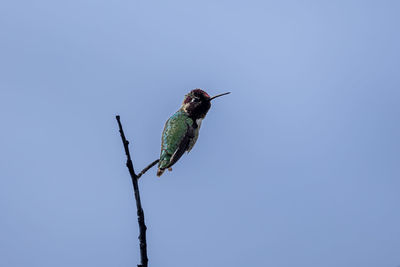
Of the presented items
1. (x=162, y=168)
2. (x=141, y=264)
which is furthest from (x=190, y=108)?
(x=141, y=264)

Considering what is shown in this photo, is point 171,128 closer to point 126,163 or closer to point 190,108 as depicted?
point 190,108

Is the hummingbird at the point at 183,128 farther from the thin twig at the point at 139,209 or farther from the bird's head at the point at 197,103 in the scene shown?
the thin twig at the point at 139,209

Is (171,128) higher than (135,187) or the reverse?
higher

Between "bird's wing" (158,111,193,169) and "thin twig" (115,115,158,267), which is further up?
"bird's wing" (158,111,193,169)

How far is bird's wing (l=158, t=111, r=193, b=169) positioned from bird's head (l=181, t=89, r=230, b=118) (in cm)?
21

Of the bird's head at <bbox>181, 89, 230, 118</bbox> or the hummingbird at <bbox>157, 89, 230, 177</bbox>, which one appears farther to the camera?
the bird's head at <bbox>181, 89, 230, 118</bbox>

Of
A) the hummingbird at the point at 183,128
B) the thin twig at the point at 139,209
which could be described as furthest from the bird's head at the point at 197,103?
the thin twig at the point at 139,209

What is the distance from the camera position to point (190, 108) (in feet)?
25.2

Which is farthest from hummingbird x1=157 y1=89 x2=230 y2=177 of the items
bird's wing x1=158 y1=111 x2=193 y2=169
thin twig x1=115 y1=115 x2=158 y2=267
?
thin twig x1=115 y1=115 x2=158 y2=267

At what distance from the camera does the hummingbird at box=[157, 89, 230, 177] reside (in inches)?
249

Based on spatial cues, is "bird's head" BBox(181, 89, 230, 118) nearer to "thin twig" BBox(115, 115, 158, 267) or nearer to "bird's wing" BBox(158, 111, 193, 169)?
"bird's wing" BBox(158, 111, 193, 169)

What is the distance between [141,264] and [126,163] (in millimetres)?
966

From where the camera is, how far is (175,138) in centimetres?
668

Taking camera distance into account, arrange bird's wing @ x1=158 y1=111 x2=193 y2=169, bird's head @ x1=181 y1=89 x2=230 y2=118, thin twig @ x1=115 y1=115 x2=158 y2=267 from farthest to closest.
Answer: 1. bird's head @ x1=181 y1=89 x2=230 y2=118
2. bird's wing @ x1=158 y1=111 x2=193 y2=169
3. thin twig @ x1=115 y1=115 x2=158 y2=267
